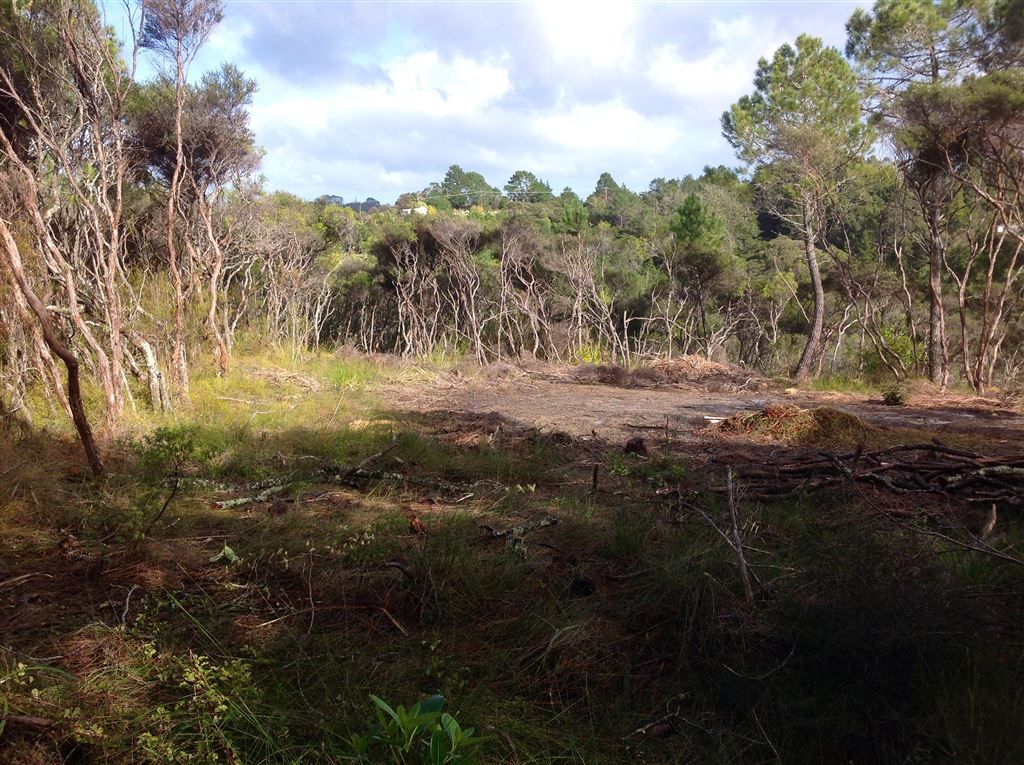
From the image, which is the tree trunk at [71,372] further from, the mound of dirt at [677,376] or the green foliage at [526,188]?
the green foliage at [526,188]

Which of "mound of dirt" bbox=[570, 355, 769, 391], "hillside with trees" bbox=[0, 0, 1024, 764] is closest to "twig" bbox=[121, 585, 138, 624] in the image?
"hillside with trees" bbox=[0, 0, 1024, 764]

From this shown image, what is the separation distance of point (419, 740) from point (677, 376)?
43.7ft

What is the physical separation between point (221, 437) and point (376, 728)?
462cm

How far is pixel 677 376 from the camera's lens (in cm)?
1432

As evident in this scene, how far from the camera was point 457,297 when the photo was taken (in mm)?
25172

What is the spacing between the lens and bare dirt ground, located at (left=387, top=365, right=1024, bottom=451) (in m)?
6.97

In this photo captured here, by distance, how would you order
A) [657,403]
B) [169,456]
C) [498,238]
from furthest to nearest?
[498,238] → [657,403] → [169,456]

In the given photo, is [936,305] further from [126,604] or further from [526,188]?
[526,188]

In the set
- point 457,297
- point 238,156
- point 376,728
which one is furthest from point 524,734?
point 457,297

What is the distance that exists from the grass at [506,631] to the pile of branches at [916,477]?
26 cm

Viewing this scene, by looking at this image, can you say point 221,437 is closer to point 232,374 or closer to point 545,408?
point 545,408

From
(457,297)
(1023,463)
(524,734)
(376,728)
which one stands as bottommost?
(524,734)

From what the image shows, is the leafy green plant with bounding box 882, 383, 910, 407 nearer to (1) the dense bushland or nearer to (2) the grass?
(1) the dense bushland

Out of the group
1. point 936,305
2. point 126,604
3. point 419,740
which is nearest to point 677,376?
point 936,305
